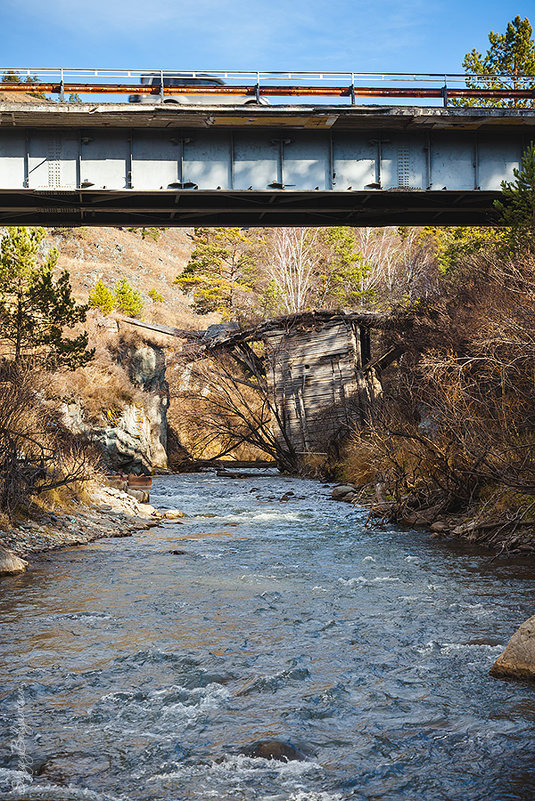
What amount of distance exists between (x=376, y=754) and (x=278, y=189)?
18.9 meters

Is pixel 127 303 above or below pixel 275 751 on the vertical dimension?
above

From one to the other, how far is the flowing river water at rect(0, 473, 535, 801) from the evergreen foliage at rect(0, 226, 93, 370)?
12.2 m

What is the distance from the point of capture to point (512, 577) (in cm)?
1080

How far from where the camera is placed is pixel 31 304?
77.0 ft

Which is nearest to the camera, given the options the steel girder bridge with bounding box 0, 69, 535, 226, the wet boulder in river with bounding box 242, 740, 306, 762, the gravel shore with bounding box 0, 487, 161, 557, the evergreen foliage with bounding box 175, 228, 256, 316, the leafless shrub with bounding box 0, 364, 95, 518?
the wet boulder in river with bounding box 242, 740, 306, 762

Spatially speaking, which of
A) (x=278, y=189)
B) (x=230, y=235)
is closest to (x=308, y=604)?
(x=278, y=189)

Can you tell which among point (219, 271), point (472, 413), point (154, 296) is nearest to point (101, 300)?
point (219, 271)

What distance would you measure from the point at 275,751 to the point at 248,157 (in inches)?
770

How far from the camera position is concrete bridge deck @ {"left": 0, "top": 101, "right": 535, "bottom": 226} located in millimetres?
21391

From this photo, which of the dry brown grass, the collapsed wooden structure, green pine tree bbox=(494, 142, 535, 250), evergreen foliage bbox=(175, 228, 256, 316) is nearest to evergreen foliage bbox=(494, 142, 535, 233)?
green pine tree bbox=(494, 142, 535, 250)

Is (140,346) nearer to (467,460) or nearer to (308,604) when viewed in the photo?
(467,460)

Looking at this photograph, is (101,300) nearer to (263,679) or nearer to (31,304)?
(31,304)

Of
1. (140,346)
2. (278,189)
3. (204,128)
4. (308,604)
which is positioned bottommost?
(308,604)

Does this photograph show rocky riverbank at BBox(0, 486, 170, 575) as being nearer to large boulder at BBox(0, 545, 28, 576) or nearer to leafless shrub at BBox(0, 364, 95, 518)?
large boulder at BBox(0, 545, 28, 576)
